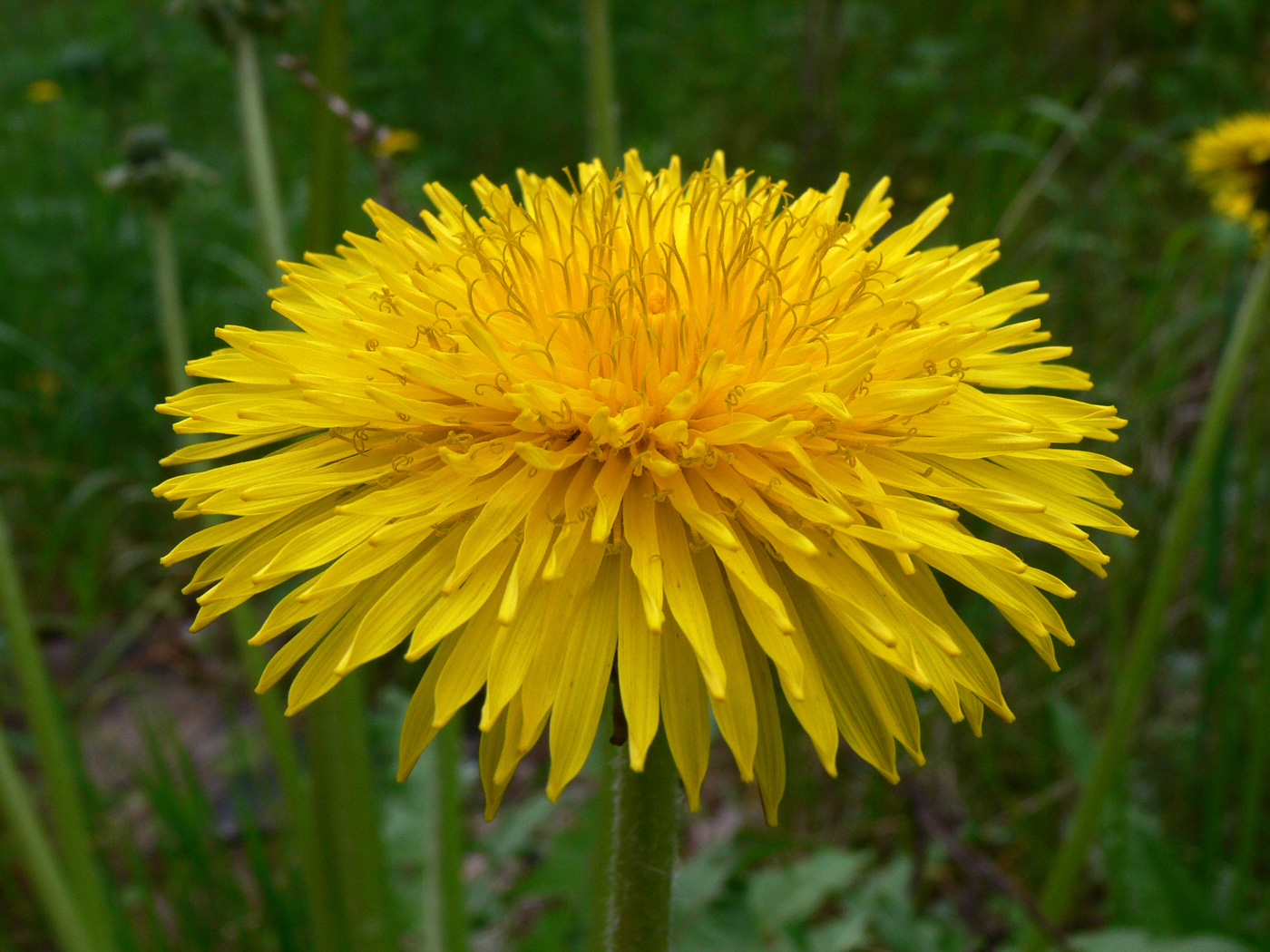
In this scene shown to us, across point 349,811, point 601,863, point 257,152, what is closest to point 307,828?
point 349,811

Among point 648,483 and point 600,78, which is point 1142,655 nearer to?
point 648,483

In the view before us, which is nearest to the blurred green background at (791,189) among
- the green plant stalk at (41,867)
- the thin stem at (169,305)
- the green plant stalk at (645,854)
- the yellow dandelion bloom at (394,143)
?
the yellow dandelion bloom at (394,143)

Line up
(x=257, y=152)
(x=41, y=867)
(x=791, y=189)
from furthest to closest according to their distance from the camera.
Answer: (x=791, y=189)
(x=257, y=152)
(x=41, y=867)

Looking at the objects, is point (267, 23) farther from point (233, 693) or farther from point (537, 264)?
point (233, 693)

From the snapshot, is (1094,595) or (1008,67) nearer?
(1094,595)

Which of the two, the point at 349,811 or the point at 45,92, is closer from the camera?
the point at 349,811

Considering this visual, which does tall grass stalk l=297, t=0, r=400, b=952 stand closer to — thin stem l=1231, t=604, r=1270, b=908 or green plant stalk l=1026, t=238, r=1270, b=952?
green plant stalk l=1026, t=238, r=1270, b=952

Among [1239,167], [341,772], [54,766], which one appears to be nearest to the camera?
[54,766]

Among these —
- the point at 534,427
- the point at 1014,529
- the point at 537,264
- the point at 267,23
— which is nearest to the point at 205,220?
the point at 267,23
